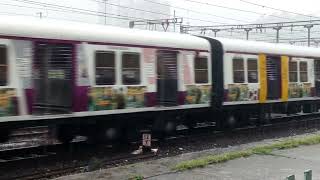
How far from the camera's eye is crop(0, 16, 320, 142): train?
35.0 ft

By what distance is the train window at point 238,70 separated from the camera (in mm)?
16359

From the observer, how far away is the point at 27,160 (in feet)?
35.6

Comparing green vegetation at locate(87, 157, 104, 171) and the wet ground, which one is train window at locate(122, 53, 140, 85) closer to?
the wet ground

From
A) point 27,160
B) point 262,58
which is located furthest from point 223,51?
point 27,160

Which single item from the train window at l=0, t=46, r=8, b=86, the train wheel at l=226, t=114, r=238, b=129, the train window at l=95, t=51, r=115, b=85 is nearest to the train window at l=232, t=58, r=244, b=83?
the train wheel at l=226, t=114, r=238, b=129

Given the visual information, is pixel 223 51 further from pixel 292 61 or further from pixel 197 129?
pixel 292 61

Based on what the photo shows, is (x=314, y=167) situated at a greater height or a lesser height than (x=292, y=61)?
lesser

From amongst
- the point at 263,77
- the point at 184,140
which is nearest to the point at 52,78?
the point at 184,140

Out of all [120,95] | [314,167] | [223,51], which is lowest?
[314,167]

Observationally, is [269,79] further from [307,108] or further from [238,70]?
[307,108]

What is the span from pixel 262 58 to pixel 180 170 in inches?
360

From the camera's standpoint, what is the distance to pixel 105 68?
12.2 metres

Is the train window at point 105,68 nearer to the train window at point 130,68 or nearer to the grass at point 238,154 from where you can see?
the train window at point 130,68

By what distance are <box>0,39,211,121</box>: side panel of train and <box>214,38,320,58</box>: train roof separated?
146 centimetres
